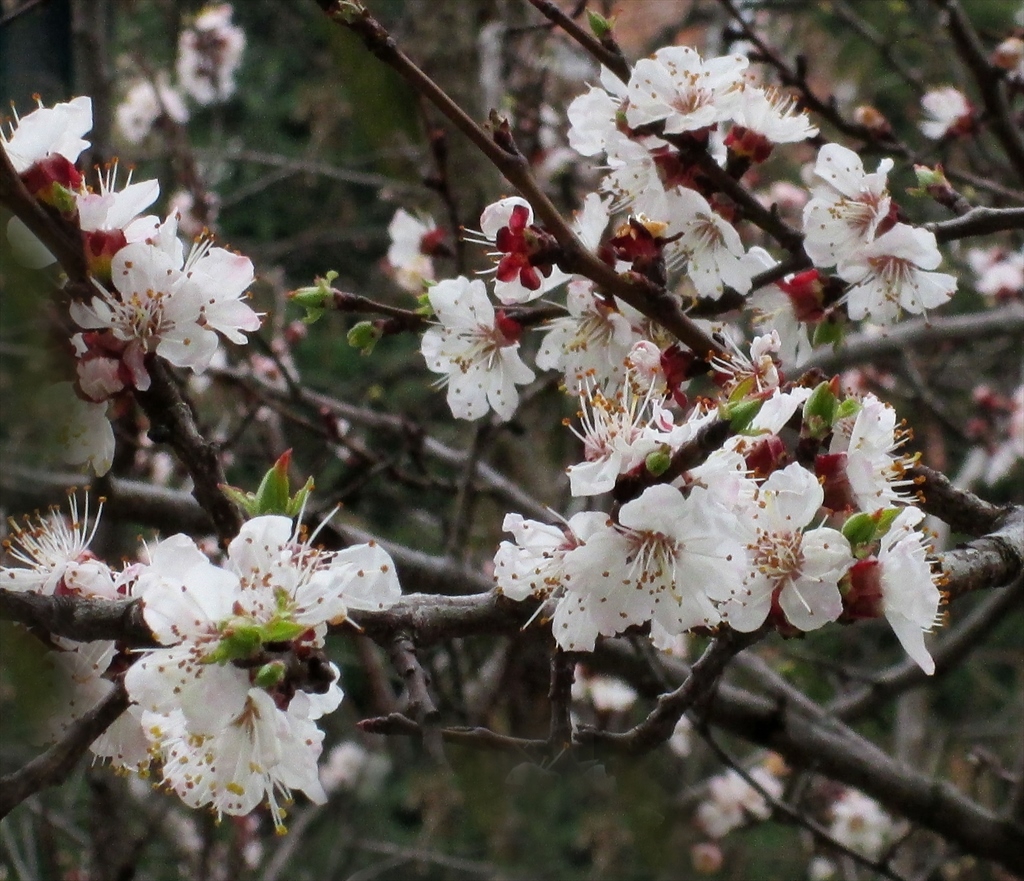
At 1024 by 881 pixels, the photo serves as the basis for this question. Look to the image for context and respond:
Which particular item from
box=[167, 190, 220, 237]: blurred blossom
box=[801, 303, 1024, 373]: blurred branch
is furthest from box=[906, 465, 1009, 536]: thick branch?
box=[167, 190, 220, 237]: blurred blossom

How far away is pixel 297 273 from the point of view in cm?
601

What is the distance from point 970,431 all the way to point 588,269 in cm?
278

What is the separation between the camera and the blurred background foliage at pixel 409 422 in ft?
3.23

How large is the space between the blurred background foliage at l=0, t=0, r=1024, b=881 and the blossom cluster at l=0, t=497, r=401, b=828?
0.32 feet

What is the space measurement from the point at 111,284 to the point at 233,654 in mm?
463

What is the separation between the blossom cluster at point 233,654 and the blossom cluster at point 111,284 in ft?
0.61

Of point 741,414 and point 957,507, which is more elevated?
point 741,414

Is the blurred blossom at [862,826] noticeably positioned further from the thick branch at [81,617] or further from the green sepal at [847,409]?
the thick branch at [81,617]

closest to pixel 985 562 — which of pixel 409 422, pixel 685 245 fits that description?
pixel 685 245

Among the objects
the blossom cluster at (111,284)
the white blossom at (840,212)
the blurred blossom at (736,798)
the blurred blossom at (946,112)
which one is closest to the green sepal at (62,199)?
the blossom cluster at (111,284)

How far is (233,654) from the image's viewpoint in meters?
0.84

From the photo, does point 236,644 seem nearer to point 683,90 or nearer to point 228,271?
point 228,271

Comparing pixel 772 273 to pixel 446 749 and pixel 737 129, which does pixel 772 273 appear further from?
pixel 446 749

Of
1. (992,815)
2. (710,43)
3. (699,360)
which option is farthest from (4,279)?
(710,43)
